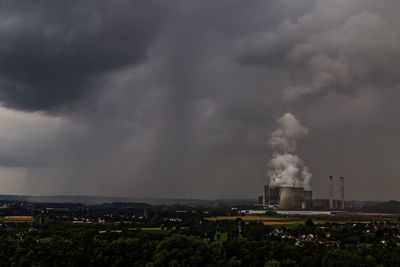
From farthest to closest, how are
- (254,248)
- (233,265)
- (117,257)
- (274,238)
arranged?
1. (274,238)
2. (254,248)
3. (117,257)
4. (233,265)

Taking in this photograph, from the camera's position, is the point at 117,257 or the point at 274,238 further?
the point at 274,238

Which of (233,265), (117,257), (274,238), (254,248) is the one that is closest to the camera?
(233,265)

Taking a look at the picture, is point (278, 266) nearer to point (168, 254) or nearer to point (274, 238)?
point (168, 254)

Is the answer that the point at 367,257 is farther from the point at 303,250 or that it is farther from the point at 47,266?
the point at 47,266


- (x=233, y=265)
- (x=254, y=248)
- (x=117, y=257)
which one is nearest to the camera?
(x=233, y=265)

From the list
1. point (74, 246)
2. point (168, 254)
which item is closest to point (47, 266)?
point (74, 246)

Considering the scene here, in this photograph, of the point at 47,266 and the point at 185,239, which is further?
the point at 185,239

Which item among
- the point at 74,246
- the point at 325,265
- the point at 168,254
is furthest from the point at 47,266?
the point at 325,265
